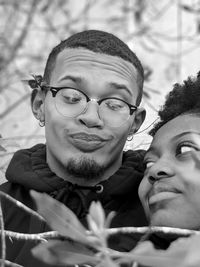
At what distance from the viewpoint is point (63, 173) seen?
4.00 ft

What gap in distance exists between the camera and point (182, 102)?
1.15 metres

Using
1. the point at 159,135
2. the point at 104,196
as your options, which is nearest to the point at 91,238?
the point at 159,135

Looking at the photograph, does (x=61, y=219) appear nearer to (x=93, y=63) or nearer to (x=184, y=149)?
(x=184, y=149)

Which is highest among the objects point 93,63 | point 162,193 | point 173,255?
point 93,63

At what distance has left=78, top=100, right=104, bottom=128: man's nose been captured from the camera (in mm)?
1138

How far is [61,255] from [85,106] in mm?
626

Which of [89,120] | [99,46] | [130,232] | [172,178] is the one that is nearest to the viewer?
[130,232]

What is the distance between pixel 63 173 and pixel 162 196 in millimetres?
308

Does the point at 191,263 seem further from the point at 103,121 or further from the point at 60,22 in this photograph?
the point at 60,22

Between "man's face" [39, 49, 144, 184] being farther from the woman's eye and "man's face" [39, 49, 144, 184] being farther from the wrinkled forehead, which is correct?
the woman's eye

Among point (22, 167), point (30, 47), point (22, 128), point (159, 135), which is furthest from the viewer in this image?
point (30, 47)

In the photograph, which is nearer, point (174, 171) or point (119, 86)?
point (174, 171)

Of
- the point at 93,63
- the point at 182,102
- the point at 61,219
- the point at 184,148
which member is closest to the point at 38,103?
the point at 93,63

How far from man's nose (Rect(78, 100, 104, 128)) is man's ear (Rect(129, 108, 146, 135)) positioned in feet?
0.49
